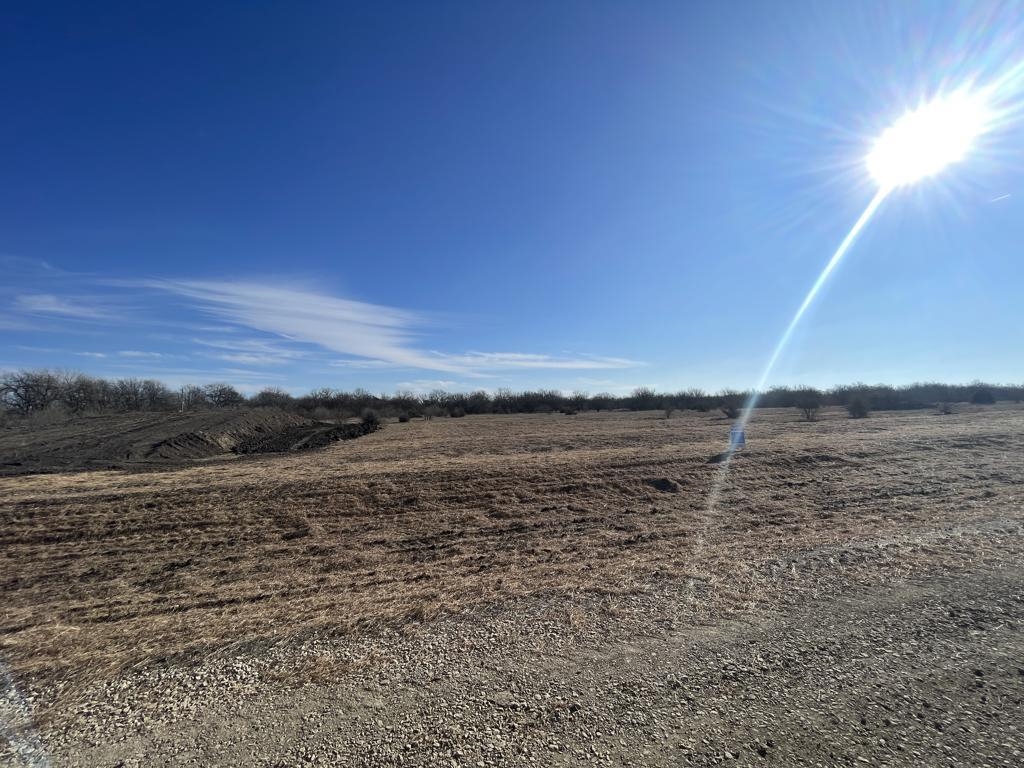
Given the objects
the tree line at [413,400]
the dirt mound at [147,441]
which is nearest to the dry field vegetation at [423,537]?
the dirt mound at [147,441]

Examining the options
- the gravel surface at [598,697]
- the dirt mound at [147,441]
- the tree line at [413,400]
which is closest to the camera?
the gravel surface at [598,697]

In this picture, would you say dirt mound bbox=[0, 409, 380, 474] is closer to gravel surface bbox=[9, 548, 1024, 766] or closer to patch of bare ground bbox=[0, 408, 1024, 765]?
patch of bare ground bbox=[0, 408, 1024, 765]

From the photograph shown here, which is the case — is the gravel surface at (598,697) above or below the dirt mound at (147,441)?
above

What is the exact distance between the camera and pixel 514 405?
274 ft

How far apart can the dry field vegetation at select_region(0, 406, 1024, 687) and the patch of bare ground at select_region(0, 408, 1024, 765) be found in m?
0.06

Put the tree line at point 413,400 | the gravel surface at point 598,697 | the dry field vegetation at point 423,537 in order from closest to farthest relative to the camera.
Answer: the gravel surface at point 598,697 < the dry field vegetation at point 423,537 < the tree line at point 413,400

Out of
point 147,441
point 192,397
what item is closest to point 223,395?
point 192,397

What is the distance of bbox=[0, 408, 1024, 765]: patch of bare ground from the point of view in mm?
3422

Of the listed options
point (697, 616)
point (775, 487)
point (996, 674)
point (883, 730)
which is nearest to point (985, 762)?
point (883, 730)

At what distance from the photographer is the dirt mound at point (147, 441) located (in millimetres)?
17094

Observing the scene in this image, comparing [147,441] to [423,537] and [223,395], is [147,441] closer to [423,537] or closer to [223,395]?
[423,537]

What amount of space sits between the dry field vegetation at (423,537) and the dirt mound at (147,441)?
→ 3457mm

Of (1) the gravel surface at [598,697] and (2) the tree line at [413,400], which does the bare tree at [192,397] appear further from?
(1) the gravel surface at [598,697]

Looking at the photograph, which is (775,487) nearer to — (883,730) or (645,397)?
(883,730)
